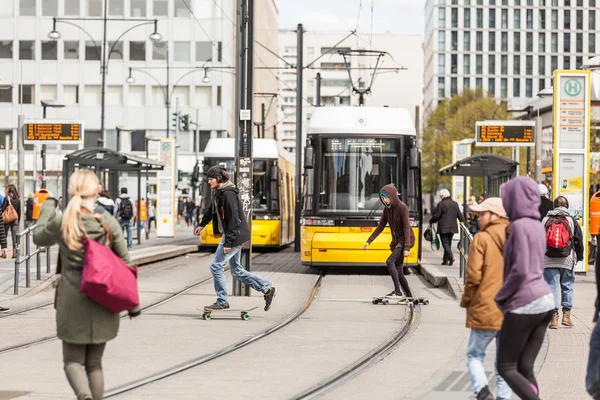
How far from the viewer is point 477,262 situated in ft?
24.5

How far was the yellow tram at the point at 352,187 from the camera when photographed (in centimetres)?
2233

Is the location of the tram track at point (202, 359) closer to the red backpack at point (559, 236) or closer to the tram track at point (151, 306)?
the tram track at point (151, 306)

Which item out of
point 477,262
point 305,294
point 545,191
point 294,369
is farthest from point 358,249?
point 477,262

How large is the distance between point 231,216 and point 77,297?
7.66m

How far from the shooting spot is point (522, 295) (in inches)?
277

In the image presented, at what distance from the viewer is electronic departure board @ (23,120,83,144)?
100 feet

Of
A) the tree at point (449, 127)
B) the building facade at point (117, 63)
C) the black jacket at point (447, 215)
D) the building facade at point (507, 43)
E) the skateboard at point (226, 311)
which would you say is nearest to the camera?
the skateboard at point (226, 311)

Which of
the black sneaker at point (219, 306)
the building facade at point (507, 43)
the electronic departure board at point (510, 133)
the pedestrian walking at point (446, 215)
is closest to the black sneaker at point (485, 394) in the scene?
the black sneaker at point (219, 306)

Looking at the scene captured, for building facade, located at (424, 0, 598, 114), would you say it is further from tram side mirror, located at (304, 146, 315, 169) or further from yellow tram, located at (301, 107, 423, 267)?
tram side mirror, located at (304, 146, 315, 169)

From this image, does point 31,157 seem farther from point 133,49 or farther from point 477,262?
point 477,262

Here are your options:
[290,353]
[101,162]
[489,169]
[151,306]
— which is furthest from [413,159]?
[290,353]

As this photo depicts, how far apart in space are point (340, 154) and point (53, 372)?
529 inches

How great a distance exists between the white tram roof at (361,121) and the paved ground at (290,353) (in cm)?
529

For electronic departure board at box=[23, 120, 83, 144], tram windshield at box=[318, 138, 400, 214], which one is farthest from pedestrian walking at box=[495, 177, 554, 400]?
electronic departure board at box=[23, 120, 83, 144]
